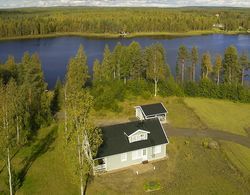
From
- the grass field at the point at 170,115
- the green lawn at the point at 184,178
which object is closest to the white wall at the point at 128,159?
the green lawn at the point at 184,178

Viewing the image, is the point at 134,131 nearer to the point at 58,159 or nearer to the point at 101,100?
the point at 58,159

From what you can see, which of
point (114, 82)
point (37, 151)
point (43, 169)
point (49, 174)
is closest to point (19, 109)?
point (37, 151)

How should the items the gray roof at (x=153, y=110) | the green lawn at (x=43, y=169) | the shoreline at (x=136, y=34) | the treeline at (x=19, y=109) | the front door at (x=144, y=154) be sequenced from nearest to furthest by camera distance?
1. the treeline at (x=19, y=109)
2. the green lawn at (x=43, y=169)
3. the front door at (x=144, y=154)
4. the gray roof at (x=153, y=110)
5. the shoreline at (x=136, y=34)

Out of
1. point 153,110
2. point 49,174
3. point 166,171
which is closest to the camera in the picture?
point 49,174

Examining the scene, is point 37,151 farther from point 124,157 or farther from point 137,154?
point 137,154

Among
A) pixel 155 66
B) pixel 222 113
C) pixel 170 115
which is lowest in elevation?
pixel 222 113

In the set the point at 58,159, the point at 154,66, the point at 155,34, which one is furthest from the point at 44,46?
the point at 58,159

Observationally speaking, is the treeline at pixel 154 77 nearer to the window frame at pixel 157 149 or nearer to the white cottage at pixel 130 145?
the white cottage at pixel 130 145
